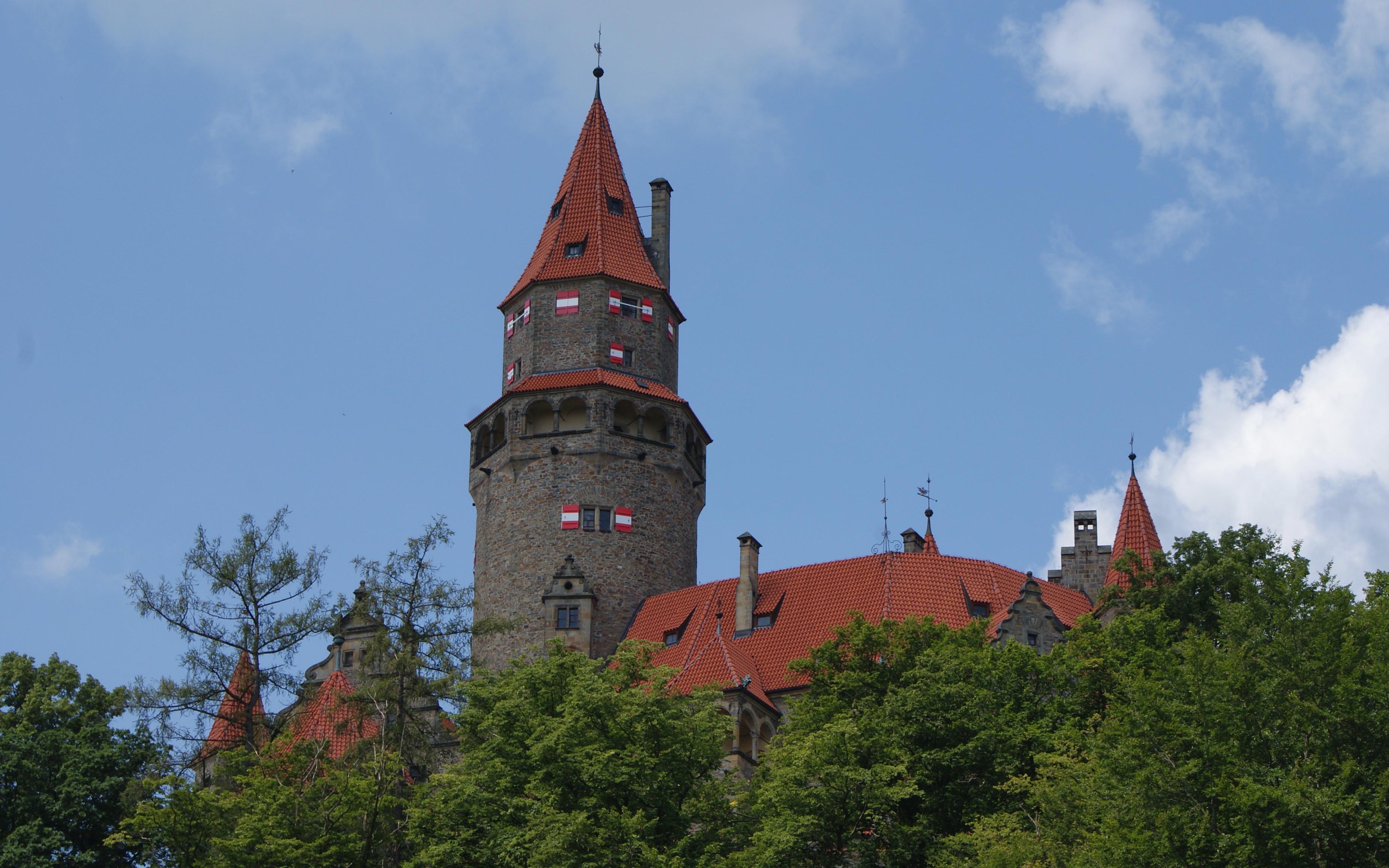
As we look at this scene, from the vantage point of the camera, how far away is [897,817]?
37719 mm

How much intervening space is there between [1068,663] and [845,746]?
554 cm

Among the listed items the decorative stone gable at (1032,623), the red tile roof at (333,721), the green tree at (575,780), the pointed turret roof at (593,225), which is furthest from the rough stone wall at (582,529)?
the green tree at (575,780)

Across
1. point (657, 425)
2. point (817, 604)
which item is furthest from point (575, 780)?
point (657, 425)

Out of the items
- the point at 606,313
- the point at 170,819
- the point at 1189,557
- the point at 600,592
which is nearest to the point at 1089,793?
the point at 1189,557

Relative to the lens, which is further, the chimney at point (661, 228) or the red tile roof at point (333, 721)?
the chimney at point (661, 228)

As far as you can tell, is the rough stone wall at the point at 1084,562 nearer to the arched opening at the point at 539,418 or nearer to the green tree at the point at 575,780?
the arched opening at the point at 539,418

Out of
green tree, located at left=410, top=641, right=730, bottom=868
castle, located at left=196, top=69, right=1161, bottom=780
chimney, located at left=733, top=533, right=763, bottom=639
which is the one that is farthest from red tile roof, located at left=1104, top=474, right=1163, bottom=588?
green tree, located at left=410, top=641, right=730, bottom=868

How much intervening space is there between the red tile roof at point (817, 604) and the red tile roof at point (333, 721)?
808 centimetres

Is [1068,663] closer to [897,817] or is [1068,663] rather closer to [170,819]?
[897,817]

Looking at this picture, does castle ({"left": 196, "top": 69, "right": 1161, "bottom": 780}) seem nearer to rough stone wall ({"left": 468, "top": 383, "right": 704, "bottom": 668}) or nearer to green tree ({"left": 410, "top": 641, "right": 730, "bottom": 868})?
rough stone wall ({"left": 468, "top": 383, "right": 704, "bottom": 668})

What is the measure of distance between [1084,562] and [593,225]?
53.0ft

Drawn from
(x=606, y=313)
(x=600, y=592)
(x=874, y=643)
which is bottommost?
(x=874, y=643)

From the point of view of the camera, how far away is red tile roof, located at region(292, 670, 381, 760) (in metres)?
37.5

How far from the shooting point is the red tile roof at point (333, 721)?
37.5m
